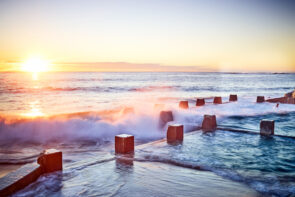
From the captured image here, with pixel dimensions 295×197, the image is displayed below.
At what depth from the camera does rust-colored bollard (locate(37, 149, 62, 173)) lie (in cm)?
608

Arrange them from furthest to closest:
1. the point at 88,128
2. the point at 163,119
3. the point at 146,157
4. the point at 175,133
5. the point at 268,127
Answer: the point at 88,128 < the point at 163,119 < the point at 268,127 < the point at 175,133 < the point at 146,157

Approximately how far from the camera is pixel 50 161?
20.2 feet

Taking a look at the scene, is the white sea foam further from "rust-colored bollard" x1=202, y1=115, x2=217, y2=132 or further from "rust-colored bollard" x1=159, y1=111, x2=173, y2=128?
"rust-colored bollard" x1=202, y1=115, x2=217, y2=132

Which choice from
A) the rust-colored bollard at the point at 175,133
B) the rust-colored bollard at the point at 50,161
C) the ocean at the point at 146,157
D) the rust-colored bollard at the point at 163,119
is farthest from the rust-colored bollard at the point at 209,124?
the rust-colored bollard at the point at 50,161

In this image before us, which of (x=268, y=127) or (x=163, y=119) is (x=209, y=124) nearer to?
(x=268, y=127)

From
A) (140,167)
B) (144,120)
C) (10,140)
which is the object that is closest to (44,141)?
(10,140)

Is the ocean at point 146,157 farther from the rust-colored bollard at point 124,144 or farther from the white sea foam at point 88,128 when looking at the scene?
the rust-colored bollard at point 124,144

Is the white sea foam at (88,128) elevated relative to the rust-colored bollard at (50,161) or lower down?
lower down

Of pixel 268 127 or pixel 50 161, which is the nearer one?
pixel 50 161

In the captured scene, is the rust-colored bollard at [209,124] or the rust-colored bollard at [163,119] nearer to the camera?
the rust-colored bollard at [209,124]

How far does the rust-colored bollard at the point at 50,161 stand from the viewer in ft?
20.0

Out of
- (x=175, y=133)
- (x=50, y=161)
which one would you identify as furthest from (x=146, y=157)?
(x=50, y=161)

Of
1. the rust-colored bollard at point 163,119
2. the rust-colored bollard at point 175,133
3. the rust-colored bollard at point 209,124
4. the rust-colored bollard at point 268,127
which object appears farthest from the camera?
the rust-colored bollard at point 163,119

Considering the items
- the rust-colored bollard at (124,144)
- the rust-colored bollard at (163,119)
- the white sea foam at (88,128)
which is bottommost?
the white sea foam at (88,128)
